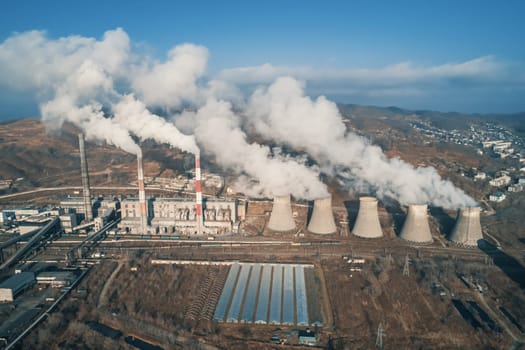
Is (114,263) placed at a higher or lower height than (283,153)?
lower

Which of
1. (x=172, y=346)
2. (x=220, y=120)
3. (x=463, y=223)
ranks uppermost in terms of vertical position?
(x=220, y=120)

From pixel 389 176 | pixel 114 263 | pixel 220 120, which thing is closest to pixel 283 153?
pixel 220 120

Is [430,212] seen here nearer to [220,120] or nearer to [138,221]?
[220,120]

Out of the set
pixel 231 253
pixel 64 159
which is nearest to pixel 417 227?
pixel 231 253

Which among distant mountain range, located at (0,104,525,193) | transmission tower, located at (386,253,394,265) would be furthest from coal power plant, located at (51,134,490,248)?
distant mountain range, located at (0,104,525,193)

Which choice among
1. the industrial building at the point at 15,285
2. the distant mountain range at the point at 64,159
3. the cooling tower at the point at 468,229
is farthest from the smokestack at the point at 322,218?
the distant mountain range at the point at 64,159

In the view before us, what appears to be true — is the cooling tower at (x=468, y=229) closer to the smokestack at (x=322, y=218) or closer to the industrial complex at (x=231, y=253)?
the industrial complex at (x=231, y=253)
